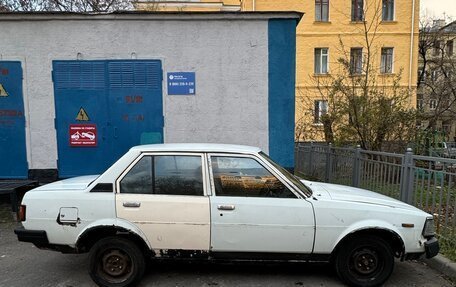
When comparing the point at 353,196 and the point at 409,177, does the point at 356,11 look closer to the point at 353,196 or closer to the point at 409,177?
the point at 409,177

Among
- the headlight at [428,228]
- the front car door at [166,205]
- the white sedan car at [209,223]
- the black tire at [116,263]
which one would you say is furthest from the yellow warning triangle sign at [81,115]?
the headlight at [428,228]

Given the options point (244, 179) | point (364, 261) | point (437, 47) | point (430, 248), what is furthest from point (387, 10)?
point (244, 179)

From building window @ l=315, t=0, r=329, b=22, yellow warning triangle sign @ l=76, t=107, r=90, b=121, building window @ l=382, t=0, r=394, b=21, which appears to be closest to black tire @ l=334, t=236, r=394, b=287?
yellow warning triangle sign @ l=76, t=107, r=90, b=121

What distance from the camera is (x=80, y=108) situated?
7.07 metres

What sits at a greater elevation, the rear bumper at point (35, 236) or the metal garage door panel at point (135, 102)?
the metal garage door panel at point (135, 102)

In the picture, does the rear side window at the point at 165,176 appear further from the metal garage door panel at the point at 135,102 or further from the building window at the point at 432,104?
the building window at the point at 432,104

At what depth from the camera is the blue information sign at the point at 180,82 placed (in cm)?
717

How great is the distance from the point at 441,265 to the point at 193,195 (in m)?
3.28

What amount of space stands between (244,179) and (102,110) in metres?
4.31

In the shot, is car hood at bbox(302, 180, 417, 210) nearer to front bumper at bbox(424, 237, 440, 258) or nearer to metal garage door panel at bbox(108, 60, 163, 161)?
front bumper at bbox(424, 237, 440, 258)

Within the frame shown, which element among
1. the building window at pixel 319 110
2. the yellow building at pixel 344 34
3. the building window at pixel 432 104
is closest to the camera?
the building window at pixel 319 110

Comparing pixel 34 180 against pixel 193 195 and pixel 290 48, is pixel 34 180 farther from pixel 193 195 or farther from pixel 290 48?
pixel 290 48

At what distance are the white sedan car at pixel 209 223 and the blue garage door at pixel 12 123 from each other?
3.71 m

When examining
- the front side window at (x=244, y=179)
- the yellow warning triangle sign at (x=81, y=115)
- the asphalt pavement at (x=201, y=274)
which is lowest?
the asphalt pavement at (x=201, y=274)
